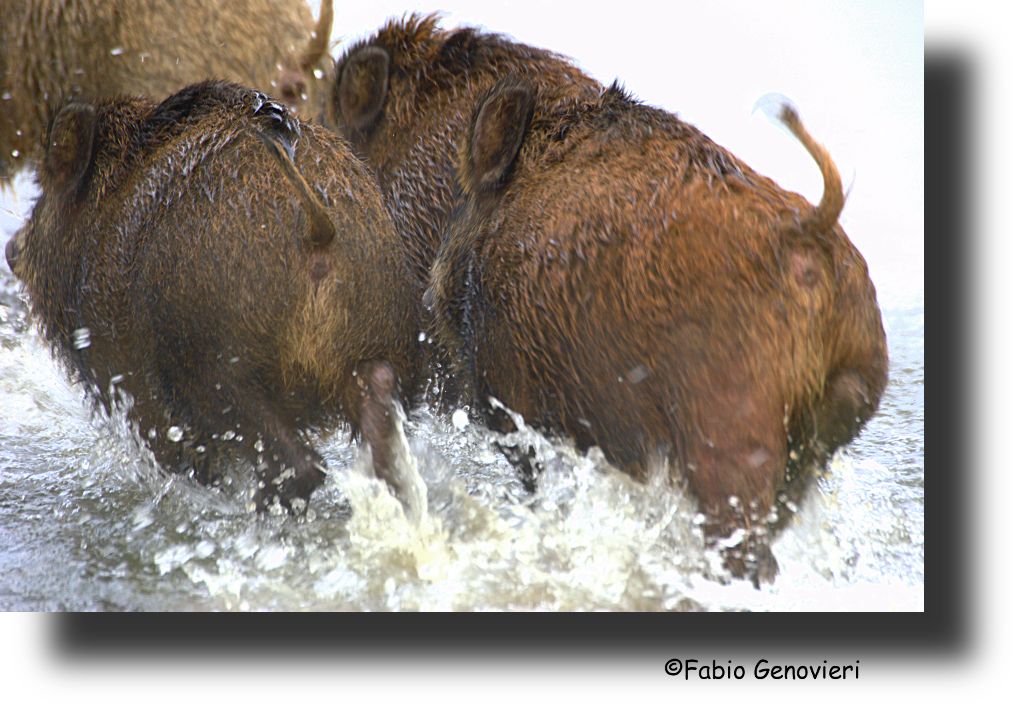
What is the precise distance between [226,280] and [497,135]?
1.40ft

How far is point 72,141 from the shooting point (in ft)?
5.57

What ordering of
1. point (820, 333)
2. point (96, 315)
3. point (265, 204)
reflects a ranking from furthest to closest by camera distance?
point (96, 315)
point (265, 204)
point (820, 333)

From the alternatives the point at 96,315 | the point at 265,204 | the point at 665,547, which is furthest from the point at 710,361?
the point at 96,315

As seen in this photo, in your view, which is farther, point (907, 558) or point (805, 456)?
point (907, 558)

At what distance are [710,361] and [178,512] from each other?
84 cm

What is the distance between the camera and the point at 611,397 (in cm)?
137

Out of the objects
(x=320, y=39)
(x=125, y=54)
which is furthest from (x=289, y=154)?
(x=125, y=54)

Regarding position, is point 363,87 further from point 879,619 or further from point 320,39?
point 879,619

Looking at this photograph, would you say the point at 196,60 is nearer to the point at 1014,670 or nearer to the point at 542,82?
the point at 542,82

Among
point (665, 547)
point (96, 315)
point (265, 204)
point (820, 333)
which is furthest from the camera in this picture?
point (96, 315)

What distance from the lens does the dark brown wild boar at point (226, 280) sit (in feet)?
5.00

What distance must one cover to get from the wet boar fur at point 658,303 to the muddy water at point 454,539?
10 cm

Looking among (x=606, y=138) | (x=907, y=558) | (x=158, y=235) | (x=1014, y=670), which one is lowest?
(x=1014, y=670)

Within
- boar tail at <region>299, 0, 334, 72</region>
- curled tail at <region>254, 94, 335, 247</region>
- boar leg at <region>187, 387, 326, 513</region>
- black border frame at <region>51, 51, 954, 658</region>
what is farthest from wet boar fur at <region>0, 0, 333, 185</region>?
black border frame at <region>51, 51, 954, 658</region>
